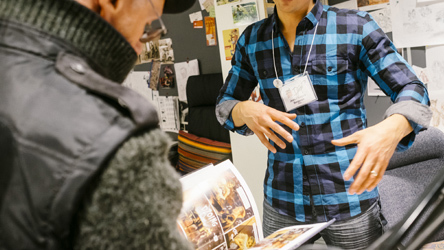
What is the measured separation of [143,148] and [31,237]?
0.15 m

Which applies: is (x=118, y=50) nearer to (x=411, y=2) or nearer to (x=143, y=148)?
(x=143, y=148)

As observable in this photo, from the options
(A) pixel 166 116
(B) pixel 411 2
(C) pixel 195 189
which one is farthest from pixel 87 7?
(A) pixel 166 116

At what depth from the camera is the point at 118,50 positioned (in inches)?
19.7

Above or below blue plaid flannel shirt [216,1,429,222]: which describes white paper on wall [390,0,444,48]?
above

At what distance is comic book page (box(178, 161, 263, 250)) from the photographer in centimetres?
97

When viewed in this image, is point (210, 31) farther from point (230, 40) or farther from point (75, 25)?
point (75, 25)

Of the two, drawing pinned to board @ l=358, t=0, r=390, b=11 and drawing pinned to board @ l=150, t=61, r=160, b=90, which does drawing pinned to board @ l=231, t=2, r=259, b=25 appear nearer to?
drawing pinned to board @ l=358, t=0, r=390, b=11

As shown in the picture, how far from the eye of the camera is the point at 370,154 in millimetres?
929

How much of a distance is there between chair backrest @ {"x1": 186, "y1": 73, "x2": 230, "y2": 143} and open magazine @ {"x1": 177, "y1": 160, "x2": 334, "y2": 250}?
75.0 inches

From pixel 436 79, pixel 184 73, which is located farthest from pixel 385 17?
pixel 184 73

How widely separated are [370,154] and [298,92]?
0.38 meters

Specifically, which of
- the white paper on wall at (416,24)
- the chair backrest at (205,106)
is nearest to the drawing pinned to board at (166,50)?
the chair backrest at (205,106)

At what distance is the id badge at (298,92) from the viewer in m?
1.23

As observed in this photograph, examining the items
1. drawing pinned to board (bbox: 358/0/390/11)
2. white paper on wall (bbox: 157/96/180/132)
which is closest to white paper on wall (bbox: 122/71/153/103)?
white paper on wall (bbox: 157/96/180/132)
